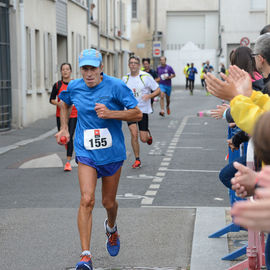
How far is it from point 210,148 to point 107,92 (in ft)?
31.8

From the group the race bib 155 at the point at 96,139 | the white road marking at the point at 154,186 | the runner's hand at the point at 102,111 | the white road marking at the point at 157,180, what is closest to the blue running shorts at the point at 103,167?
the race bib 155 at the point at 96,139

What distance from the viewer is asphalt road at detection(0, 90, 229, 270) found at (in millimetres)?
6500

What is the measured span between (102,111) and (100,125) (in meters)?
0.21

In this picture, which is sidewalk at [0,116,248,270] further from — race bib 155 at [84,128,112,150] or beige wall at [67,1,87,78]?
beige wall at [67,1,87,78]

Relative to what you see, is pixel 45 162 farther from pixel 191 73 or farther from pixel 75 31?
pixel 191 73

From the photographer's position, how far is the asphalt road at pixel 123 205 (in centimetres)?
650

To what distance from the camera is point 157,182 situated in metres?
10.9

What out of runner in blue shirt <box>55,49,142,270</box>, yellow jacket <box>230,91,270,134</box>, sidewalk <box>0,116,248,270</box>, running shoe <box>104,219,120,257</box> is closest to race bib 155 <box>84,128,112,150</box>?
runner in blue shirt <box>55,49,142,270</box>

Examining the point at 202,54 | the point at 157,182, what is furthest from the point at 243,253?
the point at 202,54

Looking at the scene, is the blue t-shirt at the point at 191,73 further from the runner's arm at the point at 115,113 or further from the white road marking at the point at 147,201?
the runner's arm at the point at 115,113

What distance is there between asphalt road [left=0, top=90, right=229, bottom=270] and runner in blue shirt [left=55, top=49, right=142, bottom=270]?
518 millimetres

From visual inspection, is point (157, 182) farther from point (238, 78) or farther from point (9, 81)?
point (9, 81)

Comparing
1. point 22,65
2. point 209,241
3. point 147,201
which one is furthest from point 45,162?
point 22,65

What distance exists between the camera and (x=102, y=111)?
6.25 m
